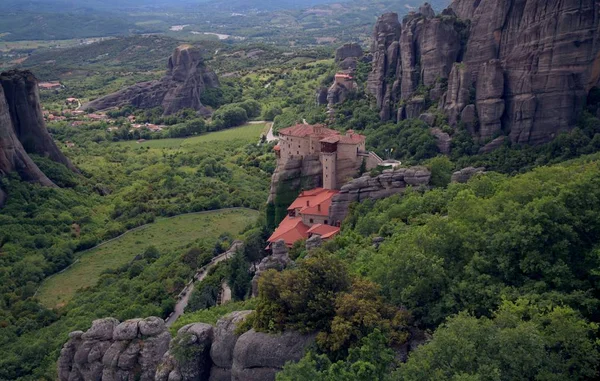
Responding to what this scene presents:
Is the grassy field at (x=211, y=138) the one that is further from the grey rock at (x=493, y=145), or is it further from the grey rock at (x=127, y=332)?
the grey rock at (x=127, y=332)

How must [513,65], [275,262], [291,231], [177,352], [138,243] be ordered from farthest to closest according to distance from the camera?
[138,243], [513,65], [291,231], [275,262], [177,352]

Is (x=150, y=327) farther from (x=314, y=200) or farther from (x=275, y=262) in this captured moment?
(x=314, y=200)

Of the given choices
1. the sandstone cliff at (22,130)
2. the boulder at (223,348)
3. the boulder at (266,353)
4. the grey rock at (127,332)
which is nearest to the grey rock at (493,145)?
the boulder at (223,348)

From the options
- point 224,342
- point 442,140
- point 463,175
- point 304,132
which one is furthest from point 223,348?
point 442,140

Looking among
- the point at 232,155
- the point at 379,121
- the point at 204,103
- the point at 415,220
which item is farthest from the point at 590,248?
the point at 204,103

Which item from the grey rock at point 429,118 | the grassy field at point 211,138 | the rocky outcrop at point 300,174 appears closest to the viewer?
the rocky outcrop at point 300,174
